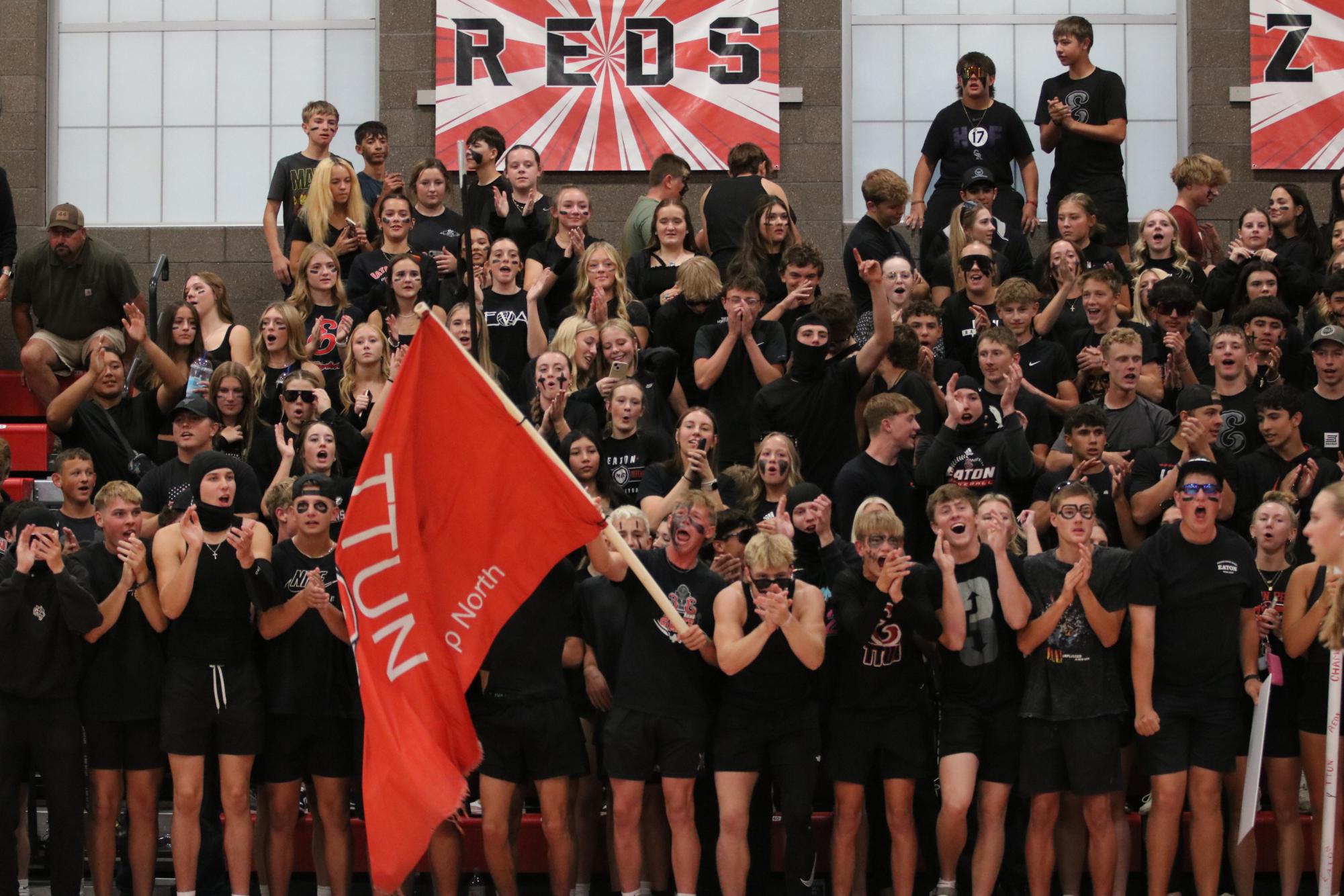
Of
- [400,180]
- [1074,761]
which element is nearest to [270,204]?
[400,180]

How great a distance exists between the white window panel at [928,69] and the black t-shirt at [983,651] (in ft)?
24.4

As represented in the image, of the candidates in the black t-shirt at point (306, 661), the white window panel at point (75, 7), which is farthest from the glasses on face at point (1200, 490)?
the white window panel at point (75, 7)

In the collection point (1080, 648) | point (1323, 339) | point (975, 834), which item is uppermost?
point (1323, 339)

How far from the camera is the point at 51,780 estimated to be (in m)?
9.54

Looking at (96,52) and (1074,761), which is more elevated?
(96,52)

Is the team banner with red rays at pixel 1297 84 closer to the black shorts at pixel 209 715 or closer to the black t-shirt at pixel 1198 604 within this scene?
the black t-shirt at pixel 1198 604

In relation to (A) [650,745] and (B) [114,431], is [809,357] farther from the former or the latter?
(B) [114,431]

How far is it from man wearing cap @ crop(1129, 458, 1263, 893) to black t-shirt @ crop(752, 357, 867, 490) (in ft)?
7.10

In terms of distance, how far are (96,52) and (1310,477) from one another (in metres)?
10.7

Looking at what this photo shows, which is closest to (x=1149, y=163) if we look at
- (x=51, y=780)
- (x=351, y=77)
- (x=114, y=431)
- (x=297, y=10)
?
(x=351, y=77)

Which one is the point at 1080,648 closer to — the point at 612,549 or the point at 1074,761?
the point at 1074,761

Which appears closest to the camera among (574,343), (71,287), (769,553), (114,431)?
(769,553)

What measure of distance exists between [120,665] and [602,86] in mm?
7413

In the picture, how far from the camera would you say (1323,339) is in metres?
11.0
